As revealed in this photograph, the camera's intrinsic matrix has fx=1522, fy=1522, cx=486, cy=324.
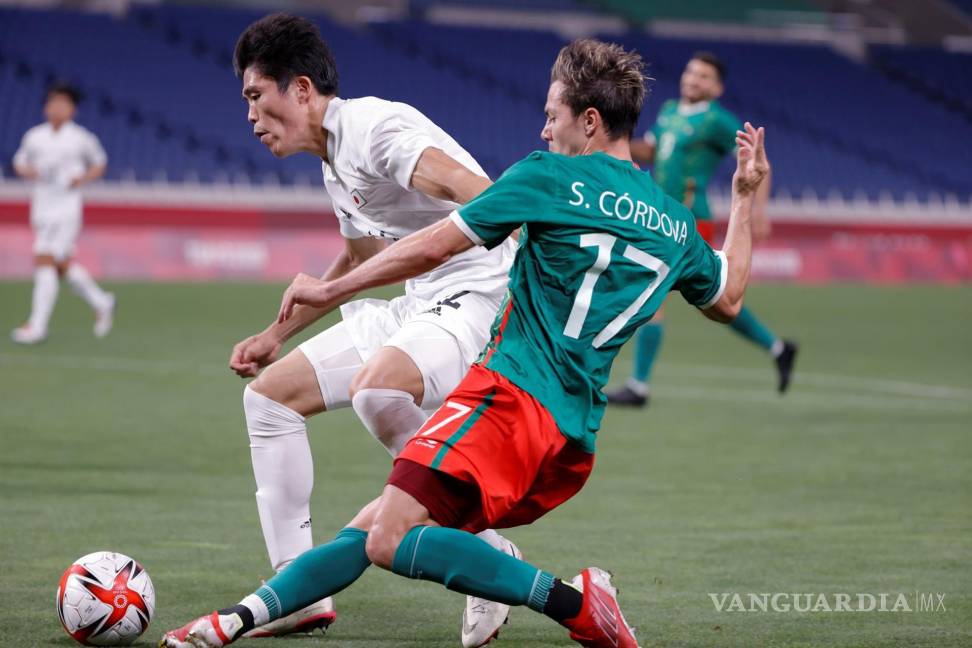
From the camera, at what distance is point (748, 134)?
4684mm

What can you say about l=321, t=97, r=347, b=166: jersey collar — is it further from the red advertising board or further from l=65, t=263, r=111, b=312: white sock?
the red advertising board

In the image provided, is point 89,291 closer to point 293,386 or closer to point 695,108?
point 695,108

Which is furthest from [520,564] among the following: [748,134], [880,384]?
[880,384]

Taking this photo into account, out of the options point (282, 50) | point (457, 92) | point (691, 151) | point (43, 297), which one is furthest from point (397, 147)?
point (457, 92)

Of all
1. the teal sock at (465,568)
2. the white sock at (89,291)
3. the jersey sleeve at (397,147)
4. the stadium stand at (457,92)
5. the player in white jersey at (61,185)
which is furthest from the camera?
the stadium stand at (457,92)

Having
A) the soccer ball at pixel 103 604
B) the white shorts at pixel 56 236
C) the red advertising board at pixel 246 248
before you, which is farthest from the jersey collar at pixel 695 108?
the red advertising board at pixel 246 248

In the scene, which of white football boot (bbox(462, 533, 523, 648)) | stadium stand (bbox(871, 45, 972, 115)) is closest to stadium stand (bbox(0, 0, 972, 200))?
stadium stand (bbox(871, 45, 972, 115))

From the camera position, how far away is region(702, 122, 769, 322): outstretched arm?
4441 millimetres

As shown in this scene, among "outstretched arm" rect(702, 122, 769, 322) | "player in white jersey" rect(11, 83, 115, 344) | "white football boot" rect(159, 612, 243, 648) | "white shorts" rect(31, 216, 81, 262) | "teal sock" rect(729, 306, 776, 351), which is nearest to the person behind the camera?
"white football boot" rect(159, 612, 243, 648)

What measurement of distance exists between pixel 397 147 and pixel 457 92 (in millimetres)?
24519

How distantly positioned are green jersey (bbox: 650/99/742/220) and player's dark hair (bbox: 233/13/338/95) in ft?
21.0

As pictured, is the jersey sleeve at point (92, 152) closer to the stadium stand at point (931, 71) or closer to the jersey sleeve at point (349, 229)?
the jersey sleeve at point (349, 229)

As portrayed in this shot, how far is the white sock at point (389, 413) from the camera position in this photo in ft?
14.6

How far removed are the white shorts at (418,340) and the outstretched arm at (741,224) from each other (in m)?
0.72
